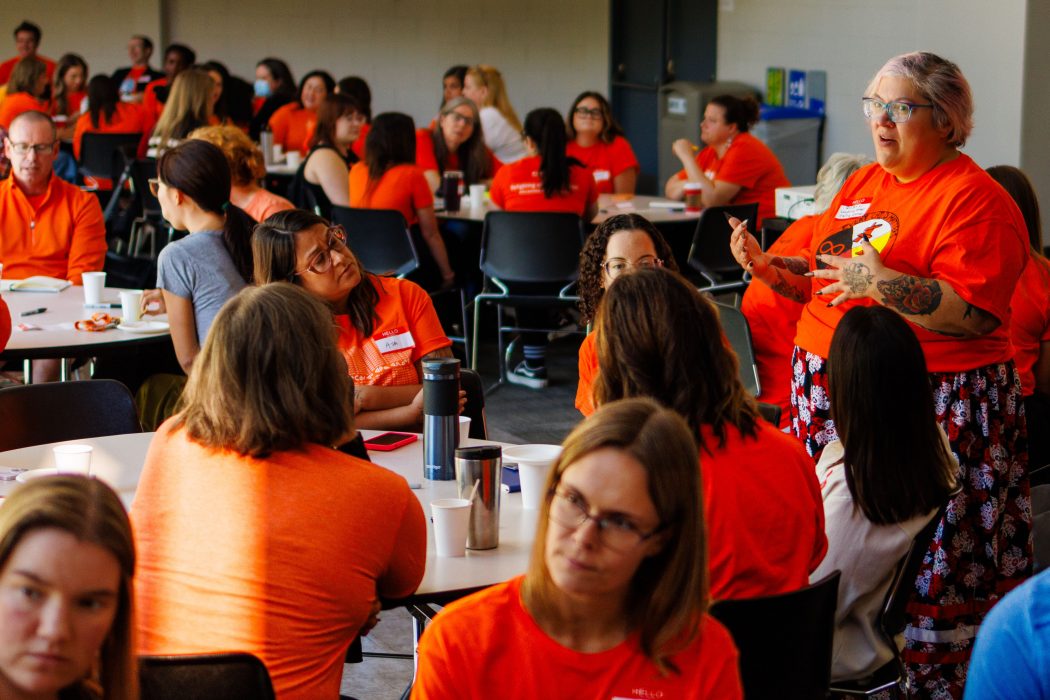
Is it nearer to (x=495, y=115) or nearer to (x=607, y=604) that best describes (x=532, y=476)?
(x=607, y=604)

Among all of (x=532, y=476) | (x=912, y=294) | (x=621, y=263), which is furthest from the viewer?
(x=621, y=263)

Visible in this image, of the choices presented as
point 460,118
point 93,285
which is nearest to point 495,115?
point 460,118

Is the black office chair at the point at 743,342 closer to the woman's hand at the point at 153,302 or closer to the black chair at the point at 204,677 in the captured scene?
the woman's hand at the point at 153,302

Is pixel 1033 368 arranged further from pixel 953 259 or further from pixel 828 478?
pixel 828 478

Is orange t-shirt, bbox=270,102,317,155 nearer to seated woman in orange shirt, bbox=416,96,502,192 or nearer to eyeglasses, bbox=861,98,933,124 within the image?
seated woman in orange shirt, bbox=416,96,502,192

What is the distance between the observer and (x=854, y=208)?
3.20m

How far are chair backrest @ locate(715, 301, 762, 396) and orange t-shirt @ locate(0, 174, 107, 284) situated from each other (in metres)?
2.74

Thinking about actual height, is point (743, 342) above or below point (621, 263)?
below

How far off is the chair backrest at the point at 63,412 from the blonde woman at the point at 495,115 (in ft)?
18.1

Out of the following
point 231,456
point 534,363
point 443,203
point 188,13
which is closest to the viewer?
point 231,456

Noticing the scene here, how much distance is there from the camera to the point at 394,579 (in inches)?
86.3

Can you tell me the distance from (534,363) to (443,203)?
1.41 meters

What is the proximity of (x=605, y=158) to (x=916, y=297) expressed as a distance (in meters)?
5.03

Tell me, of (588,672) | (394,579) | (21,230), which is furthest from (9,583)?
(21,230)
